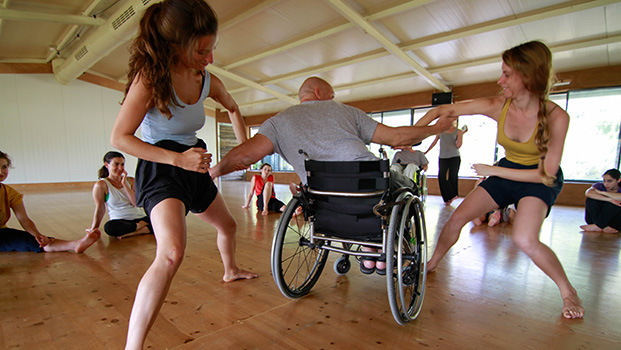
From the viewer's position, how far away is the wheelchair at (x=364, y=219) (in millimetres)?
1271

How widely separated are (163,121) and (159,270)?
0.56 metres

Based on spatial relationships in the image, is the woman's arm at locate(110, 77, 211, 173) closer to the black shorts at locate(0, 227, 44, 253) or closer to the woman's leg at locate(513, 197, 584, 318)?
the woman's leg at locate(513, 197, 584, 318)

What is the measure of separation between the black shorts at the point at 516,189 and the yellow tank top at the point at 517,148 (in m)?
0.03

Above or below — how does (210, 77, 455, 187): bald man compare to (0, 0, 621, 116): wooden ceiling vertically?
below

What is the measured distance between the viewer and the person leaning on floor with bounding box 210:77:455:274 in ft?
4.72

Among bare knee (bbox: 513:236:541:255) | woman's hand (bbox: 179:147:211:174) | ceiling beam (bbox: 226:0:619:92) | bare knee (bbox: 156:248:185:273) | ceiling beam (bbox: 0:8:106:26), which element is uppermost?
ceiling beam (bbox: 0:8:106:26)

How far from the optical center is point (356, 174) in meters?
1.31

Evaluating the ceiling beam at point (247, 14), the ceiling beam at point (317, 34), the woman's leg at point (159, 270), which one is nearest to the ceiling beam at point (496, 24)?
the ceiling beam at point (317, 34)

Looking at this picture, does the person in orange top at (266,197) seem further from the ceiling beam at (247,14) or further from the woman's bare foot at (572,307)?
the woman's bare foot at (572,307)

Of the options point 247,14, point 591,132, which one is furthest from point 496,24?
point 247,14

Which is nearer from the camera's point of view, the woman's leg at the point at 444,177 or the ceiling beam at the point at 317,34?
the ceiling beam at the point at 317,34

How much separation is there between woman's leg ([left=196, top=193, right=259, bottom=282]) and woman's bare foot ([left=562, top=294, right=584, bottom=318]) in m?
1.70

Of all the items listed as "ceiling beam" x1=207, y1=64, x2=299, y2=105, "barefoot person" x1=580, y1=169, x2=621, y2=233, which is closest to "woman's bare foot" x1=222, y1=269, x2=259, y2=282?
"barefoot person" x1=580, y1=169, x2=621, y2=233

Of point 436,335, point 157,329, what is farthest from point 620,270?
point 157,329
